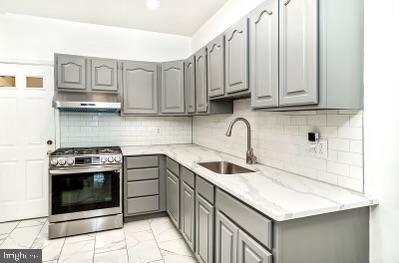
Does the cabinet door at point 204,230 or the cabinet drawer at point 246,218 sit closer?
the cabinet drawer at point 246,218

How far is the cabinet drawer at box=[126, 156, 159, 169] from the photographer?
3.07 meters

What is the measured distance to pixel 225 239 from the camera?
64.1 inches

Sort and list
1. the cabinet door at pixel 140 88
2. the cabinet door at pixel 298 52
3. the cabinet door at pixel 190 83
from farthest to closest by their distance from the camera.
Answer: the cabinet door at pixel 140 88
the cabinet door at pixel 190 83
the cabinet door at pixel 298 52

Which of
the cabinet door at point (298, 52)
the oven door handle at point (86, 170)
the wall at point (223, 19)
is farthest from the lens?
the oven door handle at point (86, 170)

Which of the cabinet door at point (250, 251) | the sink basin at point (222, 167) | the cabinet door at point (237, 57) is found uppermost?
the cabinet door at point (237, 57)

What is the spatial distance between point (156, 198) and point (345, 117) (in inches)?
95.7

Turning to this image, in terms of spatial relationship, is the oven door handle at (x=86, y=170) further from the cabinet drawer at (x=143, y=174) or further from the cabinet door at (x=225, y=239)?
the cabinet door at (x=225, y=239)

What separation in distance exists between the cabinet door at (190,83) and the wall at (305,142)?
1.95 ft

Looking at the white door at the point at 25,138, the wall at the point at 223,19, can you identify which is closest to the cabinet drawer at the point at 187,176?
the wall at the point at 223,19

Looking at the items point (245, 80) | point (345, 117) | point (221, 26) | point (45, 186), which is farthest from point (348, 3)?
point (45, 186)

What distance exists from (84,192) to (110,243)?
0.66m

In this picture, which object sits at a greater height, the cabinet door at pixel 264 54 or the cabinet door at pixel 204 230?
the cabinet door at pixel 264 54

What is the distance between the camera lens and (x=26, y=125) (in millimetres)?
3258

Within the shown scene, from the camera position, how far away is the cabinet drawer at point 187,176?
2265 millimetres
